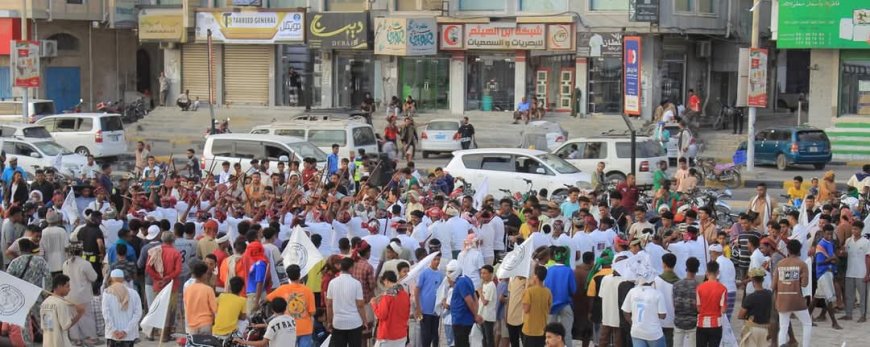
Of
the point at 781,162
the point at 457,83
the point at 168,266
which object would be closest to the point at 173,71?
the point at 457,83

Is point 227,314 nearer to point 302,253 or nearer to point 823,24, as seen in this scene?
point 302,253

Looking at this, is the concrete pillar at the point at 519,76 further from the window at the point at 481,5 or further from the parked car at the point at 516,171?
the parked car at the point at 516,171

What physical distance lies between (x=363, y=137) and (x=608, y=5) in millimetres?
12170

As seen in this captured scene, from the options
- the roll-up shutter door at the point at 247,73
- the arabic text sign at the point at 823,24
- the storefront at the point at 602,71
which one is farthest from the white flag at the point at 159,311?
the roll-up shutter door at the point at 247,73

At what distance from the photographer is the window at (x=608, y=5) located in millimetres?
41938

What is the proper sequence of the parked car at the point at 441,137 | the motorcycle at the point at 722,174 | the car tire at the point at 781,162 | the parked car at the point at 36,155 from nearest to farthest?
the parked car at the point at 36,155 < the motorcycle at the point at 722,174 < the car tire at the point at 781,162 < the parked car at the point at 441,137

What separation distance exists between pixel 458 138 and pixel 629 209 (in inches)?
630

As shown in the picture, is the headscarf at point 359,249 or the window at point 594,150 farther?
the window at point 594,150

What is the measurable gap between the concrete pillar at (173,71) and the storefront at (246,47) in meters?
0.23

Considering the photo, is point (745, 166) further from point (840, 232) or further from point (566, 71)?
point (840, 232)

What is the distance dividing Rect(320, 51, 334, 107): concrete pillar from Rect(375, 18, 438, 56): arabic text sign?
321cm

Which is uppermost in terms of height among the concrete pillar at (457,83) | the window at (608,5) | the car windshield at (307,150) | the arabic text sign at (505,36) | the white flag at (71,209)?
the window at (608,5)

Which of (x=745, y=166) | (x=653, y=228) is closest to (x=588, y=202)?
(x=653, y=228)

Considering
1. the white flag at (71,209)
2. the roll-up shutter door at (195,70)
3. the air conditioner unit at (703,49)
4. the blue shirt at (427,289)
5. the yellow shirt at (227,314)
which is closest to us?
the yellow shirt at (227,314)
